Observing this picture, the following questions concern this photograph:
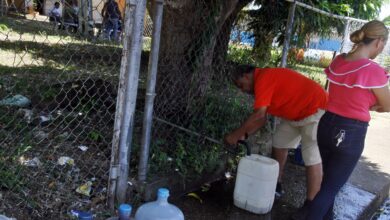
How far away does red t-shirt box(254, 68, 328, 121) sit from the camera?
3.28 m

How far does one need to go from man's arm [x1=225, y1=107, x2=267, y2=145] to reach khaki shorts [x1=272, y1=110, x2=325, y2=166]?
1.84ft

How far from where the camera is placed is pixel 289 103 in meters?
3.50

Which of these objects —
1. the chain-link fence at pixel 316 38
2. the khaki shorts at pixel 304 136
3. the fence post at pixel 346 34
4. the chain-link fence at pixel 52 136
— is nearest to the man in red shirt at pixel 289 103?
the khaki shorts at pixel 304 136

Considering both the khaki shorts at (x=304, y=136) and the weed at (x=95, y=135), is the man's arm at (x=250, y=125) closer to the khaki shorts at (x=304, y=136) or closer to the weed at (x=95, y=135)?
the khaki shorts at (x=304, y=136)

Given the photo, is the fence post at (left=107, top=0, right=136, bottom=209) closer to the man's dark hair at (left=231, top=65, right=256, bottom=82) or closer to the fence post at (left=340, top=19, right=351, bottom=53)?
the man's dark hair at (left=231, top=65, right=256, bottom=82)

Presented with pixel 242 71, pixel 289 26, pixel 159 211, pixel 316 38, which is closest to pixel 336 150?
pixel 242 71

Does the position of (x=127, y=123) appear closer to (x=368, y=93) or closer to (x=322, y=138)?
(x=322, y=138)

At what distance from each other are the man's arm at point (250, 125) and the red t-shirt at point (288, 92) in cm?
14

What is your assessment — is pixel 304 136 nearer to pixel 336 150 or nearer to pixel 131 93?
pixel 336 150

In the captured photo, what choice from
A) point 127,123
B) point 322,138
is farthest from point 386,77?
point 127,123

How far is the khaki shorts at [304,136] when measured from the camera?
3564mm

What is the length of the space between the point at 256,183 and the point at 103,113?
200 cm

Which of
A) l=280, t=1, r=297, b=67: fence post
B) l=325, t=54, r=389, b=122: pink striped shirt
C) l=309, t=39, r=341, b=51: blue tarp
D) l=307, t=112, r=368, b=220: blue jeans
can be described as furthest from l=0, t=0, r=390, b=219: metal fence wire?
l=325, t=54, r=389, b=122: pink striped shirt

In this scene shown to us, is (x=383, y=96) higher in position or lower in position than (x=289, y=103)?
higher
